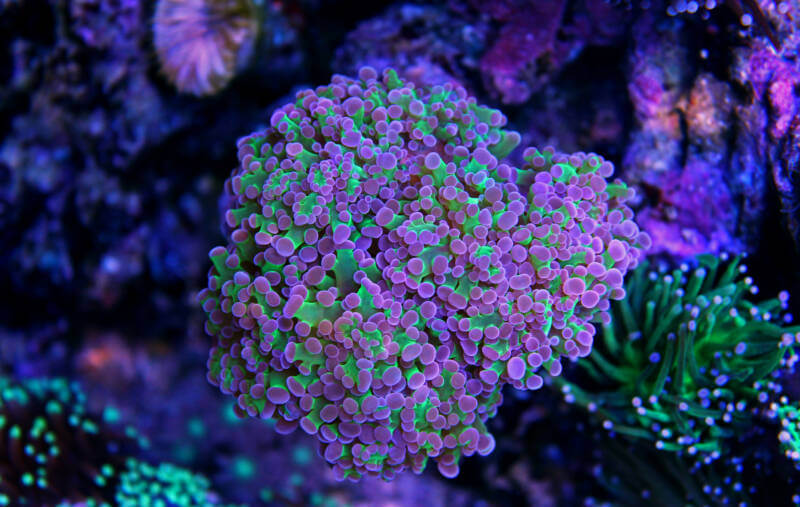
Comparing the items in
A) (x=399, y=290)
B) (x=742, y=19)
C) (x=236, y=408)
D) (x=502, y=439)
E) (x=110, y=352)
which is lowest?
(x=110, y=352)

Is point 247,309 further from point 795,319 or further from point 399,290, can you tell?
point 795,319

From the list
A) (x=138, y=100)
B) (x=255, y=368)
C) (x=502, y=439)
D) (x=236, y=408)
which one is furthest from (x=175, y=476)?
(x=138, y=100)

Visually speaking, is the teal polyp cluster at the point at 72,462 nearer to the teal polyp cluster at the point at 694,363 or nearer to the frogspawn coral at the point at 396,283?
the frogspawn coral at the point at 396,283

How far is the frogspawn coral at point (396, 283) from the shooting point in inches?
84.5

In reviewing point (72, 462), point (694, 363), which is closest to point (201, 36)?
point (72, 462)

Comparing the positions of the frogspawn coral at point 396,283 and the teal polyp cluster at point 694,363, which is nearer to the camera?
the frogspawn coral at point 396,283

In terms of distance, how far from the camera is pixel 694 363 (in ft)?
8.33

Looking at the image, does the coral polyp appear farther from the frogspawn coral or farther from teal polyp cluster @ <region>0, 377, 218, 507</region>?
teal polyp cluster @ <region>0, 377, 218, 507</region>

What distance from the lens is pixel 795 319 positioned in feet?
8.71

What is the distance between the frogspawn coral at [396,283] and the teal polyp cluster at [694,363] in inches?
17.5

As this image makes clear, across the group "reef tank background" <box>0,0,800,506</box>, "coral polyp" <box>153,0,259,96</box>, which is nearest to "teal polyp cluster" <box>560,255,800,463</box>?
"reef tank background" <box>0,0,800,506</box>

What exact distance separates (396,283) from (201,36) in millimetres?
2109

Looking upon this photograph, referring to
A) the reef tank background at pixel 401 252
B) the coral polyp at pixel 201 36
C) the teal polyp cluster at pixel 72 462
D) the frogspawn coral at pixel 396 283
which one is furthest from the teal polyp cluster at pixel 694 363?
the coral polyp at pixel 201 36

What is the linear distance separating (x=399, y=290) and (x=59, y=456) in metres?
2.38
